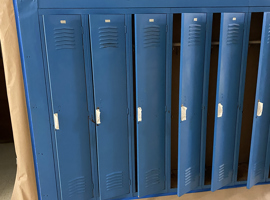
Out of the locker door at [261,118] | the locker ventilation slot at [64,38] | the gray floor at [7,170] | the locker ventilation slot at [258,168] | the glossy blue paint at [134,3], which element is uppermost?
the glossy blue paint at [134,3]

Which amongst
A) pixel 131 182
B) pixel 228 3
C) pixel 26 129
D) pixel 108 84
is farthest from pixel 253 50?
pixel 26 129

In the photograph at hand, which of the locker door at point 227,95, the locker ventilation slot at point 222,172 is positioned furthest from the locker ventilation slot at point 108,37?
the locker ventilation slot at point 222,172

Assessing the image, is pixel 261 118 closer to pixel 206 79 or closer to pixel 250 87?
pixel 250 87

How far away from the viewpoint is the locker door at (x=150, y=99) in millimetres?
2264

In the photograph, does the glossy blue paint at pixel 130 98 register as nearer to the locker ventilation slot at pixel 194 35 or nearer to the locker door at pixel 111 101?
the locker door at pixel 111 101

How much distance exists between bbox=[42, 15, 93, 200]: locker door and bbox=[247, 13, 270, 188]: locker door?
68.8 inches

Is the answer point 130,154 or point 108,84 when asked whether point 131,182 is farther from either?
point 108,84

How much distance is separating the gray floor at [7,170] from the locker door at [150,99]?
5.43ft

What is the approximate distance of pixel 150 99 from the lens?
2416mm

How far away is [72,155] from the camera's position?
7.79 feet

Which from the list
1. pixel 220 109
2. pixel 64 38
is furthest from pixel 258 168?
pixel 64 38

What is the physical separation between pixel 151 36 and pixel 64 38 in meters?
0.81

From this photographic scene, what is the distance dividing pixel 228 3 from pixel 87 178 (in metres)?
2.30

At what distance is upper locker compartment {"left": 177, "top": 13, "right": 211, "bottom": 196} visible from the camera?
7.53 feet
